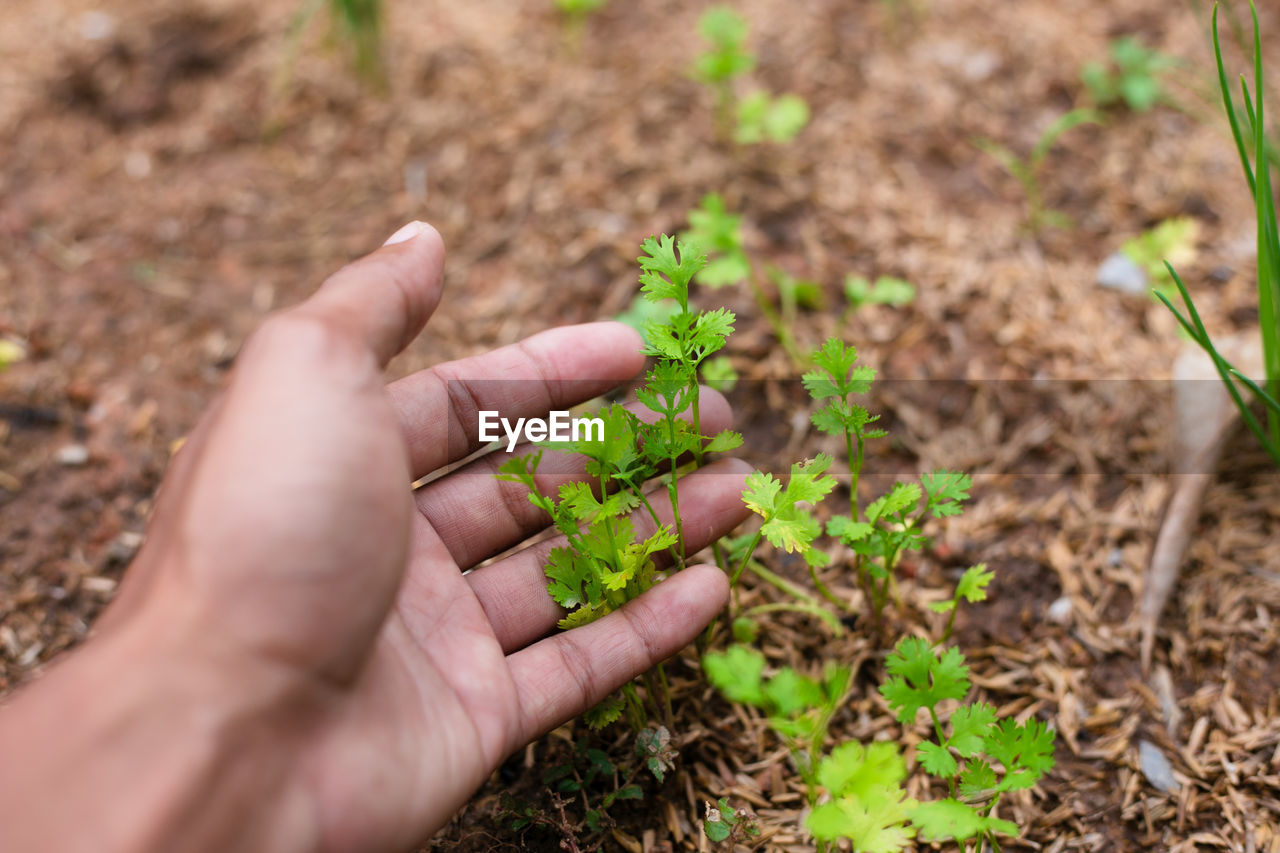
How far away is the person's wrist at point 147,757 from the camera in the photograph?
1187 millimetres

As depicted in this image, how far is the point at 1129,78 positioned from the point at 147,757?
354 centimetres

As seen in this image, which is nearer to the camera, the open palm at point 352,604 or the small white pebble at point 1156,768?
the open palm at point 352,604

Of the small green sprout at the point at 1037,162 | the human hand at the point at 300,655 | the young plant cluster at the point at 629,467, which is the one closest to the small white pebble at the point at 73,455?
the human hand at the point at 300,655

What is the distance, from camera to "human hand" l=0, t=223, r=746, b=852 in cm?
123

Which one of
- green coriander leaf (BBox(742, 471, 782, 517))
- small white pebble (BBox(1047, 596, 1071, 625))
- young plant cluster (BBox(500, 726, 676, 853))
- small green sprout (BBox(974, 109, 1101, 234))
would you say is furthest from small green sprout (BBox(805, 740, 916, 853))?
small green sprout (BBox(974, 109, 1101, 234))

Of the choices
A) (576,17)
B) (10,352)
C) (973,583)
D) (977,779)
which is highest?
(576,17)

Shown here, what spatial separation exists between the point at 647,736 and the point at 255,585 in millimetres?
768

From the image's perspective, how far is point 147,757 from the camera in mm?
1222

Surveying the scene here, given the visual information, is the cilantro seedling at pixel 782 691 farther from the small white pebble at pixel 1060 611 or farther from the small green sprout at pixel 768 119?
the small green sprout at pixel 768 119

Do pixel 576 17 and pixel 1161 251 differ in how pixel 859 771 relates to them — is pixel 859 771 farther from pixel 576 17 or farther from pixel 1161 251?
pixel 576 17

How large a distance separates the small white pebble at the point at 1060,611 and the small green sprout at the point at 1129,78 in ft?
6.50

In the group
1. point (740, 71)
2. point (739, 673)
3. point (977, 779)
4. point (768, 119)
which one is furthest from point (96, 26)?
point (977, 779)

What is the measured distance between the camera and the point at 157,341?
276 centimetres

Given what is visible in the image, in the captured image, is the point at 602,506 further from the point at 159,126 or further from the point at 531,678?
the point at 159,126
